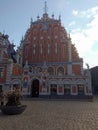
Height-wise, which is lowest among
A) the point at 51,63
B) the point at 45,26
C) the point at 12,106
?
the point at 12,106

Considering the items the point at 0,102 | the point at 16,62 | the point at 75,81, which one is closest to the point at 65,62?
the point at 75,81

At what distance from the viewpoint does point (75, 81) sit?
30.1m

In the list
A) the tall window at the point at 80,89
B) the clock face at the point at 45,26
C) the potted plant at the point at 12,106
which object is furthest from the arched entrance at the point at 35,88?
the potted plant at the point at 12,106

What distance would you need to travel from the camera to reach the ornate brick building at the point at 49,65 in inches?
1184

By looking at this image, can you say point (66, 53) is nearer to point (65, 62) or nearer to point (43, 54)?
point (65, 62)

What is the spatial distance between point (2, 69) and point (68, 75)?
1376cm

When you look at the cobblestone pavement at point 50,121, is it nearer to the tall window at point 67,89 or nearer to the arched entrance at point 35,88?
the tall window at point 67,89

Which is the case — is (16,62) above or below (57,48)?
below

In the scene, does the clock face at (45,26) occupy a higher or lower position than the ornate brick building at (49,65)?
higher

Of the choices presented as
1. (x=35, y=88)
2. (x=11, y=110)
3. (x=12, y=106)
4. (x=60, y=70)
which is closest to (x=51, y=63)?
(x=60, y=70)

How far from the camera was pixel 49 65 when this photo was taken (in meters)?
34.5

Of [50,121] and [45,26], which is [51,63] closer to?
[45,26]

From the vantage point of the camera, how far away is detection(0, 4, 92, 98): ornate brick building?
30.1 metres

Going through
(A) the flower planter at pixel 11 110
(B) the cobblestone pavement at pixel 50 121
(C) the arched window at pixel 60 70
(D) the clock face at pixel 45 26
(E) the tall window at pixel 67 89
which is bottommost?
(B) the cobblestone pavement at pixel 50 121
